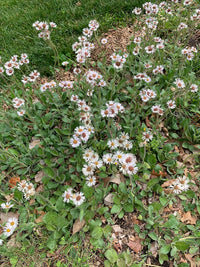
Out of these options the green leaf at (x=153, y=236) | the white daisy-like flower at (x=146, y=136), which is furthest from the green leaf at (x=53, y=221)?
the white daisy-like flower at (x=146, y=136)

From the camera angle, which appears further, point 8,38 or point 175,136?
point 8,38

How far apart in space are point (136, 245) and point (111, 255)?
0.29 metres

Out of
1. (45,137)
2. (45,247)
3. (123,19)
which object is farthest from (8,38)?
(45,247)

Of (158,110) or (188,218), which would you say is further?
(158,110)

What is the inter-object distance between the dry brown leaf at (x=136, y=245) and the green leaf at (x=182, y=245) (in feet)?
1.23

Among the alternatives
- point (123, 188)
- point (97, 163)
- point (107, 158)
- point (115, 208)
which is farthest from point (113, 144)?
point (115, 208)

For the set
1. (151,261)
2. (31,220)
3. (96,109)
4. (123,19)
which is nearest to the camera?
(151,261)

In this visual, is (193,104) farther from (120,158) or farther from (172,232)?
(172,232)

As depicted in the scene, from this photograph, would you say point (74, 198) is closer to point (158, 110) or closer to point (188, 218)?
point (188, 218)

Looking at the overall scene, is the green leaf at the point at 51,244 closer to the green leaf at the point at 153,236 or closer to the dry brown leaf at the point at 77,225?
the dry brown leaf at the point at 77,225

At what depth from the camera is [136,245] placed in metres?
2.31

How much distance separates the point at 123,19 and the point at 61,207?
3739mm

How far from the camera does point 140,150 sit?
2.69 m

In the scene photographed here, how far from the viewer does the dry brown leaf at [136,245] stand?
229 cm
